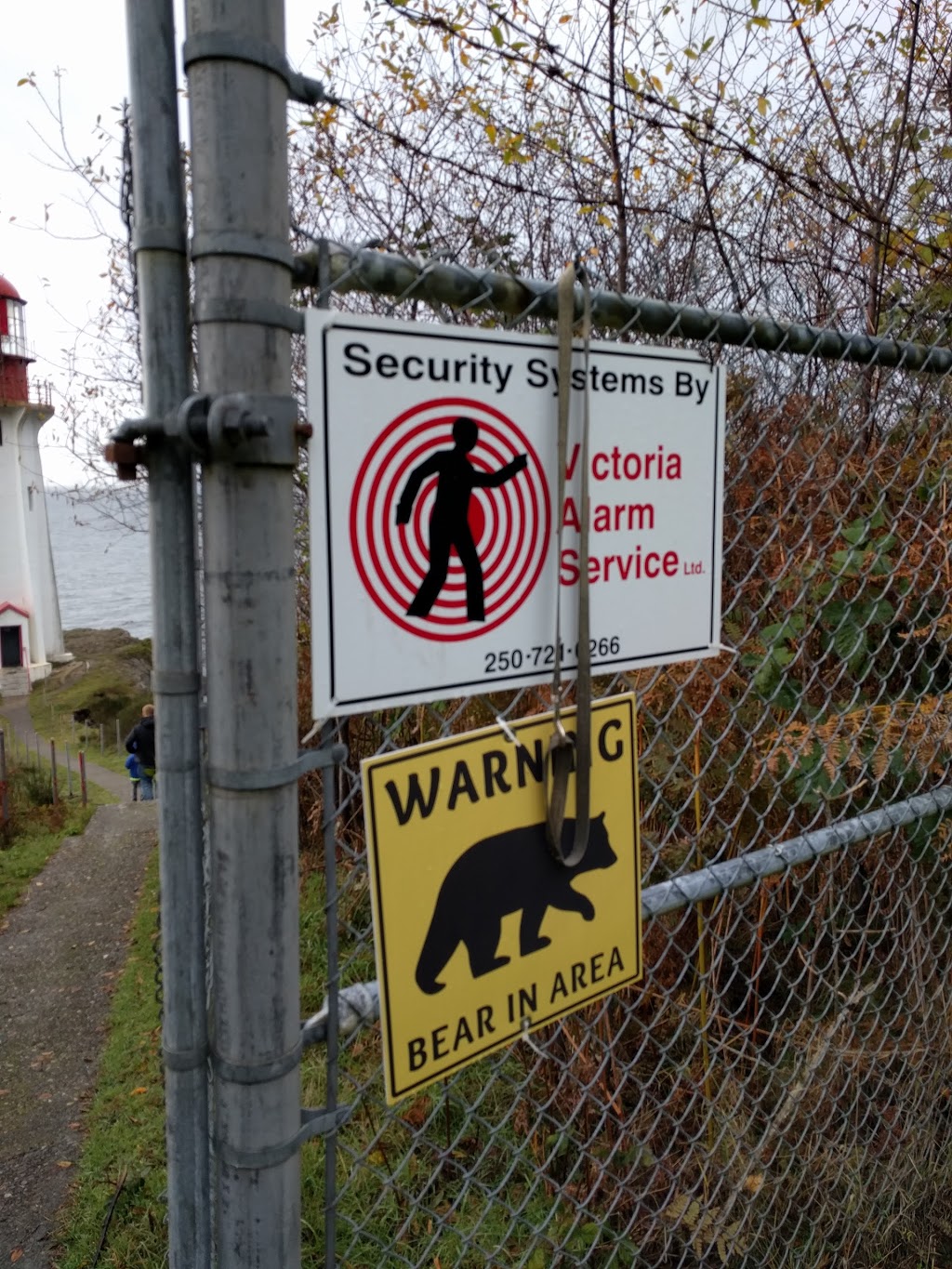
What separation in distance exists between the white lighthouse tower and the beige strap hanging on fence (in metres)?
30.1

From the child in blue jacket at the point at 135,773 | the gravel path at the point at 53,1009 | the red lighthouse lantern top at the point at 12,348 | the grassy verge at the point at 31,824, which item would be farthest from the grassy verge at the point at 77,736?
the red lighthouse lantern top at the point at 12,348

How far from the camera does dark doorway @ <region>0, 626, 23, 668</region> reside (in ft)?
93.7

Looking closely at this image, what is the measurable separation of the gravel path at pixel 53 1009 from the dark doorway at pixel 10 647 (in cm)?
1871

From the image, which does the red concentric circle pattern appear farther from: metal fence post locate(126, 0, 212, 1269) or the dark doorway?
the dark doorway

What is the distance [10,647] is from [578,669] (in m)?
30.9

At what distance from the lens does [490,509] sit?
1.23 m

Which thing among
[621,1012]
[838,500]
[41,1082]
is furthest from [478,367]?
[41,1082]

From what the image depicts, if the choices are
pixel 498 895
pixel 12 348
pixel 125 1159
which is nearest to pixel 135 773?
pixel 125 1159

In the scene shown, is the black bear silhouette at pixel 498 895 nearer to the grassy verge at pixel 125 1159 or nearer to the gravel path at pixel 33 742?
the grassy verge at pixel 125 1159

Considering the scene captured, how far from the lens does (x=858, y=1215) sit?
93.7 inches

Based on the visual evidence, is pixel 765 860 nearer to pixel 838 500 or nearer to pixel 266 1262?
pixel 266 1262

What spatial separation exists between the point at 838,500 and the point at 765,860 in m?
1.52

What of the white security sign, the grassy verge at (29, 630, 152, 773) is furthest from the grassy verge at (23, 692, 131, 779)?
the white security sign

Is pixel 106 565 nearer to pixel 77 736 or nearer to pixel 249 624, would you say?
pixel 77 736
